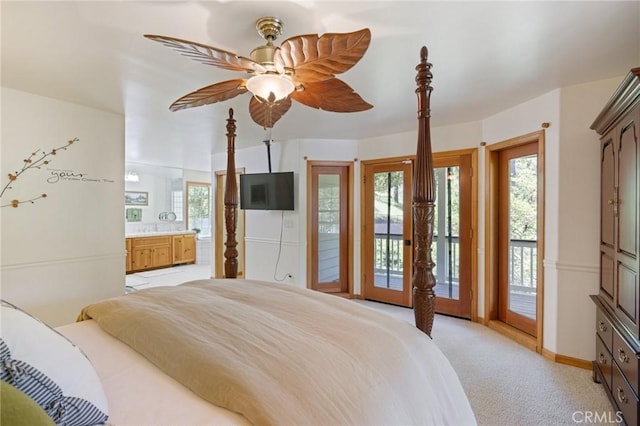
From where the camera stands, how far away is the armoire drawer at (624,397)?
159cm

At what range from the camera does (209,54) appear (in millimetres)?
1399

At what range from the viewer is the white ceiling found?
1553mm

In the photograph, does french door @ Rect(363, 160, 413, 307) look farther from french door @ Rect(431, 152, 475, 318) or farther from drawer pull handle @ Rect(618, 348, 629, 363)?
drawer pull handle @ Rect(618, 348, 629, 363)

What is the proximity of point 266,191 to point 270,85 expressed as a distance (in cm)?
310

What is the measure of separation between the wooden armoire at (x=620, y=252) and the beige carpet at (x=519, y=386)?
160mm

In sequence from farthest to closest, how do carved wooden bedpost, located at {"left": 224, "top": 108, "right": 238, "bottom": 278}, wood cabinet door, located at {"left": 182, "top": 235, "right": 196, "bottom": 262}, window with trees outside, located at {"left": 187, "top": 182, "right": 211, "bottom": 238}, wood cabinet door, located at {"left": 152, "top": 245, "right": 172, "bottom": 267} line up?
window with trees outside, located at {"left": 187, "top": 182, "right": 211, "bottom": 238} < wood cabinet door, located at {"left": 182, "top": 235, "right": 196, "bottom": 262} < wood cabinet door, located at {"left": 152, "top": 245, "right": 172, "bottom": 267} < carved wooden bedpost, located at {"left": 224, "top": 108, "right": 238, "bottom": 278}

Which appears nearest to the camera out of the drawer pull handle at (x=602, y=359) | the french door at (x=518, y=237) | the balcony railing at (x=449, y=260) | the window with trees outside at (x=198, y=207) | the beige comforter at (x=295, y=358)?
the beige comforter at (x=295, y=358)

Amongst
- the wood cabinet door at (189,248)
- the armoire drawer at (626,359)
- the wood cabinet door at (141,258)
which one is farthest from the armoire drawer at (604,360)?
the wood cabinet door at (189,248)

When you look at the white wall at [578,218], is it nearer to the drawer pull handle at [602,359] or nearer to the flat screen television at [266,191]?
the drawer pull handle at [602,359]

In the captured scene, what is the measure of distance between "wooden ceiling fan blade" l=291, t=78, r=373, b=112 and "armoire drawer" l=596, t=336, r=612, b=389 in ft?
7.56

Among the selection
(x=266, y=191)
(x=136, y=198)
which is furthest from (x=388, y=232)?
(x=136, y=198)

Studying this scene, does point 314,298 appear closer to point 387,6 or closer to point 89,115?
point 387,6

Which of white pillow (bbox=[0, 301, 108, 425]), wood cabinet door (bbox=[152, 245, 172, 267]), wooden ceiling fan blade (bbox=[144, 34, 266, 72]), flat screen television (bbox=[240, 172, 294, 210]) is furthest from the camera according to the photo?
wood cabinet door (bbox=[152, 245, 172, 267])

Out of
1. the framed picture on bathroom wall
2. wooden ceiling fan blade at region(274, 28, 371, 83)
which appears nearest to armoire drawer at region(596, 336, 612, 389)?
wooden ceiling fan blade at region(274, 28, 371, 83)
